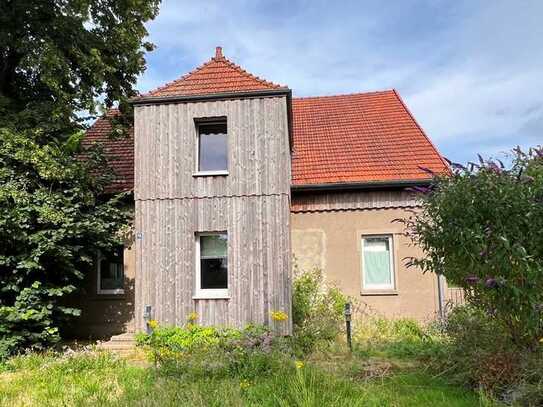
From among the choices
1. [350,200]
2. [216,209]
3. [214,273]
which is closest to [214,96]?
[216,209]

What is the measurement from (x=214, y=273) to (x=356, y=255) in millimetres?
4014

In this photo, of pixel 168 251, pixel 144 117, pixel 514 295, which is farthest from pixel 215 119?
pixel 514 295

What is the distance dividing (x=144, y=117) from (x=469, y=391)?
9.13m

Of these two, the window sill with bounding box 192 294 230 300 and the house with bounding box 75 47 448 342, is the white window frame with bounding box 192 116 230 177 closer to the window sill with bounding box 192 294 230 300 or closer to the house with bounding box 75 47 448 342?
the house with bounding box 75 47 448 342

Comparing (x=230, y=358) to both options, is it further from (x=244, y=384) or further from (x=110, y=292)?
(x=110, y=292)

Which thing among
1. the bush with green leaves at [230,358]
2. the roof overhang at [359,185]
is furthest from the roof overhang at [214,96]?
the bush with green leaves at [230,358]

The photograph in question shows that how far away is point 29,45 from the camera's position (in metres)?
12.4

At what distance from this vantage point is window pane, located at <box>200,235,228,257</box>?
1172 centimetres

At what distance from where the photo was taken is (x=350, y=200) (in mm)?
13500

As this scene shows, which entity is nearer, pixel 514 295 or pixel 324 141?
pixel 514 295

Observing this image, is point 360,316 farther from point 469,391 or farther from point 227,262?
point 469,391

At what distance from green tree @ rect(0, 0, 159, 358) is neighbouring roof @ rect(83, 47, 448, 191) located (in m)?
1.88

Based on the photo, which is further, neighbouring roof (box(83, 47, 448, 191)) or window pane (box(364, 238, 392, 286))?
window pane (box(364, 238, 392, 286))

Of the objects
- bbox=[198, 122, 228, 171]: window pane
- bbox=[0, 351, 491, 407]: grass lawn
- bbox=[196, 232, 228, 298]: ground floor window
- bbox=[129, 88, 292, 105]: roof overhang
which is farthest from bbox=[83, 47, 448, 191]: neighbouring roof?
bbox=[0, 351, 491, 407]: grass lawn
